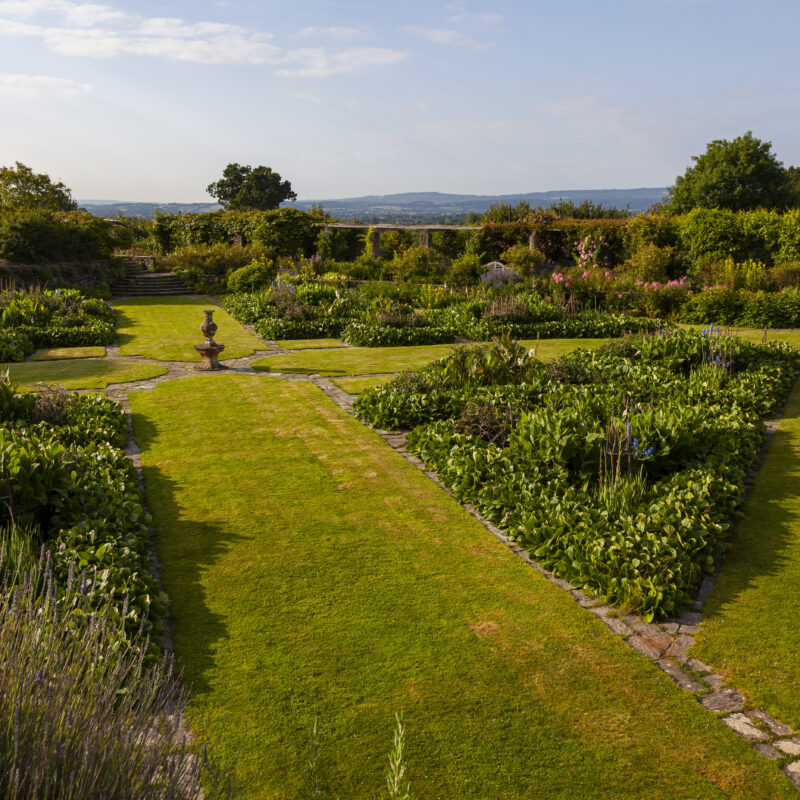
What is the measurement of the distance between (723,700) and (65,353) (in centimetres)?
1300

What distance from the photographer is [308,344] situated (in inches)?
580

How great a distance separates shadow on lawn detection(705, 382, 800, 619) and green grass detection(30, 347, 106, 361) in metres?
11.6

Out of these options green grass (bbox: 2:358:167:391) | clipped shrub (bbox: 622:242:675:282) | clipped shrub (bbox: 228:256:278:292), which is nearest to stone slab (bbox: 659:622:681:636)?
green grass (bbox: 2:358:167:391)

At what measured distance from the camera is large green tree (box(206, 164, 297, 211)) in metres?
77.3

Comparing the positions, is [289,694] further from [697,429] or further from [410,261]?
[410,261]

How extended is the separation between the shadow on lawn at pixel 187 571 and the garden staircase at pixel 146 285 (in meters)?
18.7

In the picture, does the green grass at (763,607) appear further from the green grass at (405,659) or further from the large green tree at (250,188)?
the large green tree at (250,188)

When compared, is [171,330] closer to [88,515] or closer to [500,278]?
[500,278]

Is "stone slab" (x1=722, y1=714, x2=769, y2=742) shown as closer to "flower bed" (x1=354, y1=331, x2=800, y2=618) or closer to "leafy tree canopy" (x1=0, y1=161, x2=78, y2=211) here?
"flower bed" (x1=354, y1=331, x2=800, y2=618)

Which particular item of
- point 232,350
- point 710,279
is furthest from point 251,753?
point 710,279

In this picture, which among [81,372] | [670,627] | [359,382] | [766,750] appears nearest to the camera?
[766,750]

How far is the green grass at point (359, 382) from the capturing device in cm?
1053

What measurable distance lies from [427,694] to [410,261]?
21.3 m

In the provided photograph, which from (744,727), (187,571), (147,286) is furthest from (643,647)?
(147,286)
